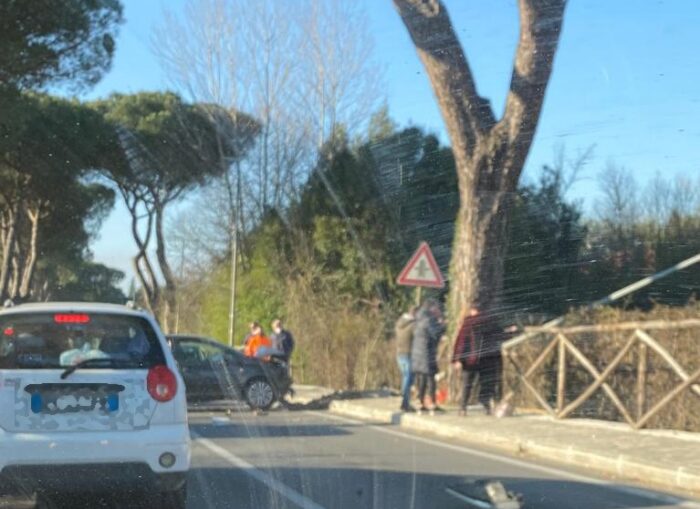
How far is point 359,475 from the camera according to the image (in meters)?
8.43

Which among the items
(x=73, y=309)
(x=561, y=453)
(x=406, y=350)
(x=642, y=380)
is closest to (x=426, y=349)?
(x=406, y=350)

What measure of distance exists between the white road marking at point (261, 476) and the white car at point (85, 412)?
1018 millimetres

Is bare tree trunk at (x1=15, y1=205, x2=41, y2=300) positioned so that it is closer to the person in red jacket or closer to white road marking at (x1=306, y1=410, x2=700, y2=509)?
the person in red jacket

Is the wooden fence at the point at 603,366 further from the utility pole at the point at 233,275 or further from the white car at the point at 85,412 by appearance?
the utility pole at the point at 233,275

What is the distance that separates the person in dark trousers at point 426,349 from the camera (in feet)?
46.3

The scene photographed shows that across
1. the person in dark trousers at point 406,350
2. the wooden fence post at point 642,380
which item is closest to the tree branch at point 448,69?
the person in dark trousers at point 406,350

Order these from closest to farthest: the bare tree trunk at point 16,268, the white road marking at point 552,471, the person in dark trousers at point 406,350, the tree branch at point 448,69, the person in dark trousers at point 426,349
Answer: the white road marking at point 552,471 → the tree branch at point 448,69 → the person in dark trousers at point 426,349 → the person in dark trousers at point 406,350 → the bare tree trunk at point 16,268

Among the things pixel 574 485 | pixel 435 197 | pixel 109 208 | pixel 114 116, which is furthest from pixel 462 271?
pixel 109 208

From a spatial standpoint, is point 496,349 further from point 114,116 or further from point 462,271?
point 114,116

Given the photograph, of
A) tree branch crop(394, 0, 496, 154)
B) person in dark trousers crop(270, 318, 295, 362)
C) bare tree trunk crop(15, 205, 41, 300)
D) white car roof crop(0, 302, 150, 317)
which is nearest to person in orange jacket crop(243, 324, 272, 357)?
person in dark trousers crop(270, 318, 295, 362)

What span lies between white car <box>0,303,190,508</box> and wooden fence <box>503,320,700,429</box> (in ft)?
21.6

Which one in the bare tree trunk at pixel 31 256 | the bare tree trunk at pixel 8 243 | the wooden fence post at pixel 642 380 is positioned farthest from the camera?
the bare tree trunk at pixel 31 256

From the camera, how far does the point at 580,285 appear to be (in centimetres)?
1362

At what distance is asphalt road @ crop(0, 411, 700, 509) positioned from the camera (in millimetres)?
7184
